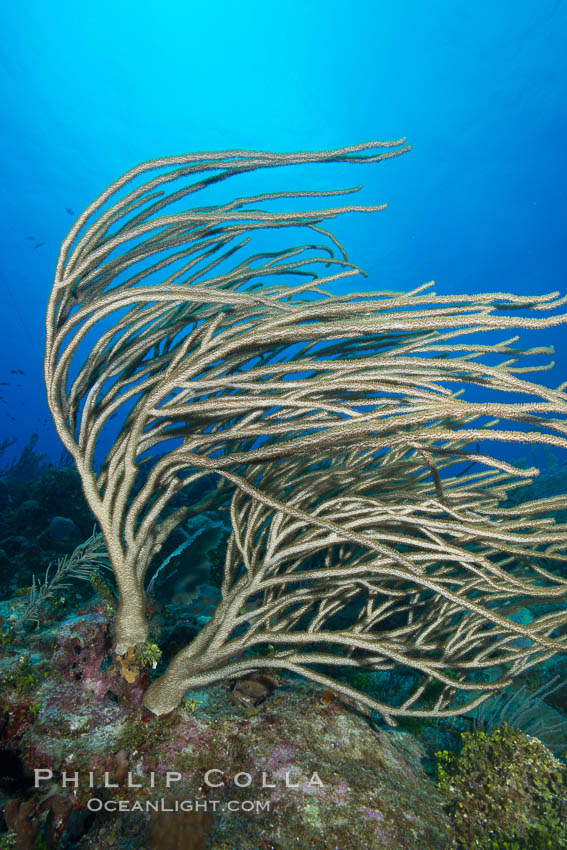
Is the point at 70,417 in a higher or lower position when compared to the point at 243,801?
higher

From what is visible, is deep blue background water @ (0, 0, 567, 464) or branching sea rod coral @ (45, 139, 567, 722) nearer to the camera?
branching sea rod coral @ (45, 139, 567, 722)

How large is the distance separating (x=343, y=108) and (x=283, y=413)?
63797 millimetres

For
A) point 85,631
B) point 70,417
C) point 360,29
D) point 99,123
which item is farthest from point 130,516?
point 99,123

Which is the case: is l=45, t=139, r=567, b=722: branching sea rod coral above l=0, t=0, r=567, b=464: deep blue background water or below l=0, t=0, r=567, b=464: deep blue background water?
below

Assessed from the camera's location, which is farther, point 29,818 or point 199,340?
point 199,340

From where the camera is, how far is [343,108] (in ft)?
159

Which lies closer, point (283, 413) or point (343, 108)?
point (283, 413)

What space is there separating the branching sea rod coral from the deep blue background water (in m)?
53.2

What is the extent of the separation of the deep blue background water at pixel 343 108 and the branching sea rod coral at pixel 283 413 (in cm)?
5323

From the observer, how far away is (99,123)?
48.2 m

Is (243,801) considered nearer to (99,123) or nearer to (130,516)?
(130,516)

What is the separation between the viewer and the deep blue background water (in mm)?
38219

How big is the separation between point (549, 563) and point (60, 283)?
8910 mm

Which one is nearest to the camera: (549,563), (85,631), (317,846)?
(317,846)
